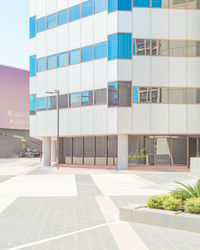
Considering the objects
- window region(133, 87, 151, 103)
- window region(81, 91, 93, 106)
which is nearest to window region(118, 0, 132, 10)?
window region(133, 87, 151, 103)

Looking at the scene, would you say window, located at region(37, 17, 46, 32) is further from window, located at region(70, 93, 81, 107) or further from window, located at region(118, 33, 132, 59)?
window, located at region(118, 33, 132, 59)

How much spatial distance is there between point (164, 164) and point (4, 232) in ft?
82.2

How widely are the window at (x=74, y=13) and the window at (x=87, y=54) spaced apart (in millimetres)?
3452

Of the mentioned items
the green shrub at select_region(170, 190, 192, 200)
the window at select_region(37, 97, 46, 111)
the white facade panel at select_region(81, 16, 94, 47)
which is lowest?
the green shrub at select_region(170, 190, 192, 200)

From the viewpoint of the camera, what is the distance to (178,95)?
2927 cm

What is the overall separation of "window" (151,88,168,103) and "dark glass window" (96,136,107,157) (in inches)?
262

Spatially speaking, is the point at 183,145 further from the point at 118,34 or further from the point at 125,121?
the point at 118,34

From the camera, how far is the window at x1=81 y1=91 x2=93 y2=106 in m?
31.0

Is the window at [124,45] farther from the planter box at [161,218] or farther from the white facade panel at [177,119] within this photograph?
the planter box at [161,218]

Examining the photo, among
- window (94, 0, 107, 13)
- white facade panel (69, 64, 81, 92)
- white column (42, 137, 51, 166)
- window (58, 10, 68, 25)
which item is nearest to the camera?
window (94, 0, 107, 13)

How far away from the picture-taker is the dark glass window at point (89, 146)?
33781 millimetres

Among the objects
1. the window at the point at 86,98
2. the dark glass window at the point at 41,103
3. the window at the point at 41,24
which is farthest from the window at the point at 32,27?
the window at the point at 86,98

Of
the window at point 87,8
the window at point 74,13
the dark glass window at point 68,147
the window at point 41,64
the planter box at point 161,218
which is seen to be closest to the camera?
the planter box at point 161,218

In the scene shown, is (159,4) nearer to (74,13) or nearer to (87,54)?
(87,54)
